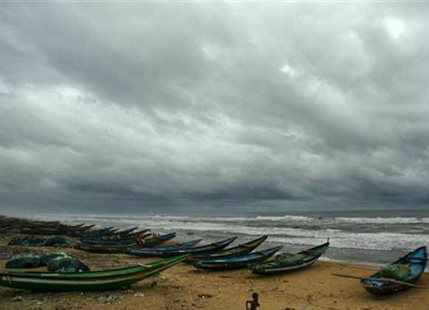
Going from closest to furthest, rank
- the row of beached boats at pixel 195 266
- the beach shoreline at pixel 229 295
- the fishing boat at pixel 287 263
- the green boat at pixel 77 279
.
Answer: the green boat at pixel 77 279 → the beach shoreline at pixel 229 295 → the row of beached boats at pixel 195 266 → the fishing boat at pixel 287 263

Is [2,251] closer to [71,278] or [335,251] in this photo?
[71,278]

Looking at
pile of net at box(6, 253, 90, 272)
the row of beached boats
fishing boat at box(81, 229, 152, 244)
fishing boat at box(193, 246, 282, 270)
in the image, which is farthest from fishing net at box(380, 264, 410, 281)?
fishing boat at box(81, 229, 152, 244)

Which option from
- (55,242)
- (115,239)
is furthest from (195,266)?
(115,239)

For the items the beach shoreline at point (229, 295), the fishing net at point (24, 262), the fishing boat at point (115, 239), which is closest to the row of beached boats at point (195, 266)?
the beach shoreline at point (229, 295)

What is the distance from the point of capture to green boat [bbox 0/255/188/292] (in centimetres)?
921

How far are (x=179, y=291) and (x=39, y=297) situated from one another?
4249 mm

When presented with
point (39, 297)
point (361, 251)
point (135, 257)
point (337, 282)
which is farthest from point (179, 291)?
point (361, 251)

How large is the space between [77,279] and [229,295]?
4.87 meters

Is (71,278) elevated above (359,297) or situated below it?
above

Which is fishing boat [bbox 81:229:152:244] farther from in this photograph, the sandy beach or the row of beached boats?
the sandy beach

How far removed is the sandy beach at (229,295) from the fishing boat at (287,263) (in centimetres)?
32

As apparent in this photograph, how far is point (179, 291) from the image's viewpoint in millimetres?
11672

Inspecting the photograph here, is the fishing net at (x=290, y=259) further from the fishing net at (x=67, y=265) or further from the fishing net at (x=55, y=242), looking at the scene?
the fishing net at (x=55, y=242)

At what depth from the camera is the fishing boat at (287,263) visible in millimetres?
14492
